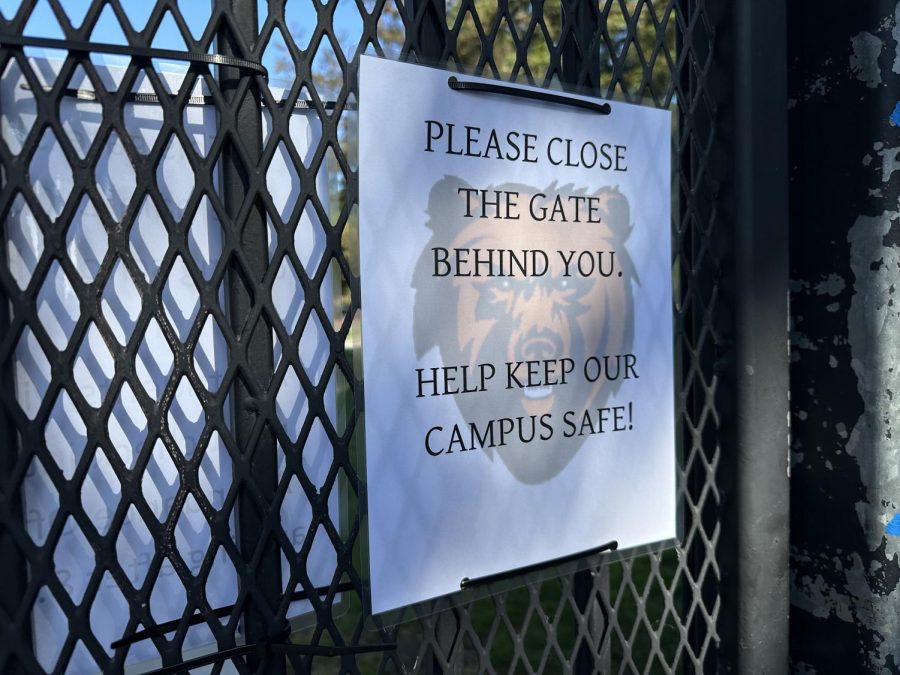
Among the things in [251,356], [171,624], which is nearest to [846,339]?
[251,356]

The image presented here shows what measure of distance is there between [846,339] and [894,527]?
0.41 meters

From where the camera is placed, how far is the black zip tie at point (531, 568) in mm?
1322

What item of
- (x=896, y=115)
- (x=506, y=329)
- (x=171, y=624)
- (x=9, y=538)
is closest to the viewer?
(x=9, y=538)

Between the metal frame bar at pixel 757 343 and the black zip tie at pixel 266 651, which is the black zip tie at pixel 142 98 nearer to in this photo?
the black zip tie at pixel 266 651

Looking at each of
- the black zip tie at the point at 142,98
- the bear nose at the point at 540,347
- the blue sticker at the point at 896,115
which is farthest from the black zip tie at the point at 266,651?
the blue sticker at the point at 896,115

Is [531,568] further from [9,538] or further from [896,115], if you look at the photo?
[896,115]

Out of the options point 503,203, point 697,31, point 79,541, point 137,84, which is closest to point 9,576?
point 79,541

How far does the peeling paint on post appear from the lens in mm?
1585

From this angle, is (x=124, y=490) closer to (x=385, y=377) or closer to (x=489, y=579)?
(x=385, y=377)

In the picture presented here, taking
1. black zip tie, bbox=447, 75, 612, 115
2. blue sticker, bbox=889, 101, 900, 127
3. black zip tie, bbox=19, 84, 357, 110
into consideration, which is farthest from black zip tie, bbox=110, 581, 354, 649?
blue sticker, bbox=889, 101, 900, 127

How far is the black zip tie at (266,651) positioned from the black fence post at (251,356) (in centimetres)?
2

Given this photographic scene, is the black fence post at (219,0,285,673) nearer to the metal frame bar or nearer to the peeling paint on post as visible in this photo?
the metal frame bar

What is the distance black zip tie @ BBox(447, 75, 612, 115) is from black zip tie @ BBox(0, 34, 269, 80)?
336mm

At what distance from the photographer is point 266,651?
3.78ft
